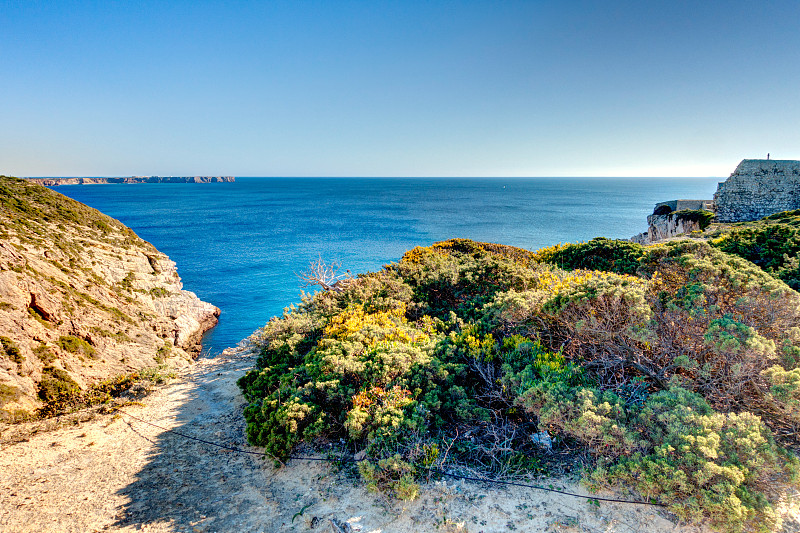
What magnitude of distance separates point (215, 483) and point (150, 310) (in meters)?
12.7

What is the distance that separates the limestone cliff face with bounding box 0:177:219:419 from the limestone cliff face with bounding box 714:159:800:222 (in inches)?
1345

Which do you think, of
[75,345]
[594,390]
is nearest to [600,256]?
[594,390]

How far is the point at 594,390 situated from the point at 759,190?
26919 millimetres

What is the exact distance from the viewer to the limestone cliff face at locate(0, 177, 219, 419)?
431 inches

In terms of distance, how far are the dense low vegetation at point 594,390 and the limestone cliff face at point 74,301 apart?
21.4ft

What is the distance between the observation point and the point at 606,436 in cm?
575

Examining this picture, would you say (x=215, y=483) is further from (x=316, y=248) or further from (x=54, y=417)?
(x=316, y=248)

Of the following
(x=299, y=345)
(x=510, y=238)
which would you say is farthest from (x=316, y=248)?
(x=299, y=345)

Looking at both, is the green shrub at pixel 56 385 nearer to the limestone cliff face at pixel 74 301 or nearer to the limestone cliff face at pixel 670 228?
the limestone cliff face at pixel 74 301

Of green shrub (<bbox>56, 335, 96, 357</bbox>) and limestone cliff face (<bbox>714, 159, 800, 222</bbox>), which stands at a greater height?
limestone cliff face (<bbox>714, 159, 800, 222</bbox>)

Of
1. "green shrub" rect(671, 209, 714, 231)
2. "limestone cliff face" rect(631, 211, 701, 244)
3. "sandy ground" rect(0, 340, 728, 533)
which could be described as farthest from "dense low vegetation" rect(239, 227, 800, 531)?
"limestone cliff face" rect(631, 211, 701, 244)

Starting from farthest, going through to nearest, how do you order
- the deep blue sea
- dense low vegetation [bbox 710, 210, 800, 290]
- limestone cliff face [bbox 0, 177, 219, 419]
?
the deep blue sea, limestone cliff face [bbox 0, 177, 219, 419], dense low vegetation [bbox 710, 210, 800, 290]

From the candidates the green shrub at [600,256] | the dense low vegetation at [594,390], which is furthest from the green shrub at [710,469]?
the green shrub at [600,256]

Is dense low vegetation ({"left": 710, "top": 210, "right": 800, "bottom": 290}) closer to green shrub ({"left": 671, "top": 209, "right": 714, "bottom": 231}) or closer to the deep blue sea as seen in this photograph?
green shrub ({"left": 671, "top": 209, "right": 714, "bottom": 231})
